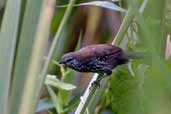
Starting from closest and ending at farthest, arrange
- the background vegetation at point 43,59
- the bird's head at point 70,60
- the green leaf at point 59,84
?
the background vegetation at point 43,59, the bird's head at point 70,60, the green leaf at point 59,84

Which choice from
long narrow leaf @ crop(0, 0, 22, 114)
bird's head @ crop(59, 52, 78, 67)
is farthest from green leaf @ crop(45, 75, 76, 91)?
long narrow leaf @ crop(0, 0, 22, 114)

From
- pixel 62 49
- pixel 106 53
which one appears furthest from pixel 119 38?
pixel 62 49

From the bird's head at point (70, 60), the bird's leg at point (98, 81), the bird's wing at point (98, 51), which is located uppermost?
the bird's wing at point (98, 51)

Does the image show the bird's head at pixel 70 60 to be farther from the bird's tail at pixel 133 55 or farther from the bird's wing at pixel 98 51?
the bird's tail at pixel 133 55

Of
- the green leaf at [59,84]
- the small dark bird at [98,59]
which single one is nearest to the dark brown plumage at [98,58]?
the small dark bird at [98,59]

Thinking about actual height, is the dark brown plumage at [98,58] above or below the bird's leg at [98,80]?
above

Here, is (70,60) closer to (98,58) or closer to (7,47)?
(98,58)

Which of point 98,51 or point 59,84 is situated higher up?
point 98,51

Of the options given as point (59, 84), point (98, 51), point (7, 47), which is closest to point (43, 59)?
point (7, 47)
